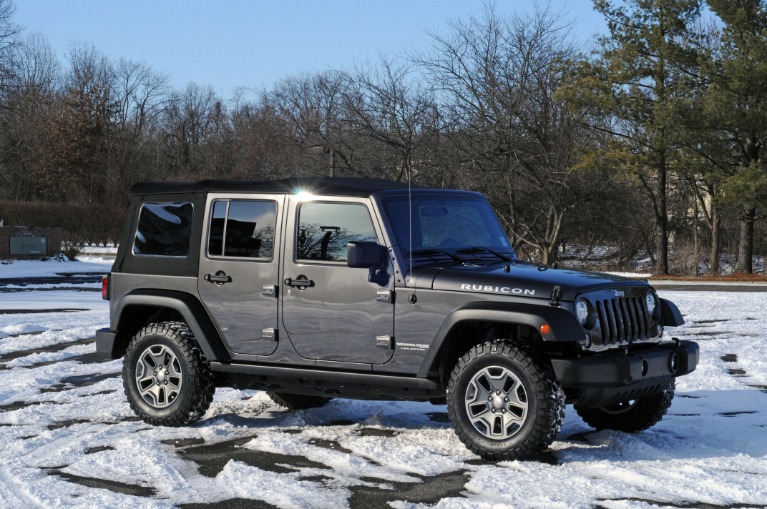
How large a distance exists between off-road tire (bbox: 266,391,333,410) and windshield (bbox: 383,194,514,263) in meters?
2.08

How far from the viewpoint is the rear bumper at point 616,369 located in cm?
652

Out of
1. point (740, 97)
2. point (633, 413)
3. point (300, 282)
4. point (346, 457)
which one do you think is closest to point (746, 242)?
point (740, 97)

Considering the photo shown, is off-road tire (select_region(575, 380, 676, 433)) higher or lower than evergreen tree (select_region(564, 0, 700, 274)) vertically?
lower

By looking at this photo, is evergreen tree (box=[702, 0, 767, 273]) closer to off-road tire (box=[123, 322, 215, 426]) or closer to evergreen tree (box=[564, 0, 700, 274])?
evergreen tree (box=[564, 0, 700, 274])

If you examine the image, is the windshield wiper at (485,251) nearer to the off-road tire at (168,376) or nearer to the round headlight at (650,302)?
the round headlight at (650,302)

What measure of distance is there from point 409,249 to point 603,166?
1256 inches

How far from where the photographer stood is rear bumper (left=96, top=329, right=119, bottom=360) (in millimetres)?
8398

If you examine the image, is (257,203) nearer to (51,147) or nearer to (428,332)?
(428,332)

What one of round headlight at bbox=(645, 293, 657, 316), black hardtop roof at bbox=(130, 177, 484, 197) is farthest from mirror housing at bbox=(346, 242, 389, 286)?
round headlight at bbox=(645, 293, 657, 316)

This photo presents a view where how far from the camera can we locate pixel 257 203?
25.9 feet

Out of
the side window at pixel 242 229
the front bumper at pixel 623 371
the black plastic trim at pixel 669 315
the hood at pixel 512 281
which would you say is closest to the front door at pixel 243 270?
the side window at pixel 242 229

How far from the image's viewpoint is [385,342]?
719 cm

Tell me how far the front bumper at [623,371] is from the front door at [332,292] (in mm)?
1326

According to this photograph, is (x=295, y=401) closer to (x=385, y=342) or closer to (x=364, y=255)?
(x=385, y=342)
